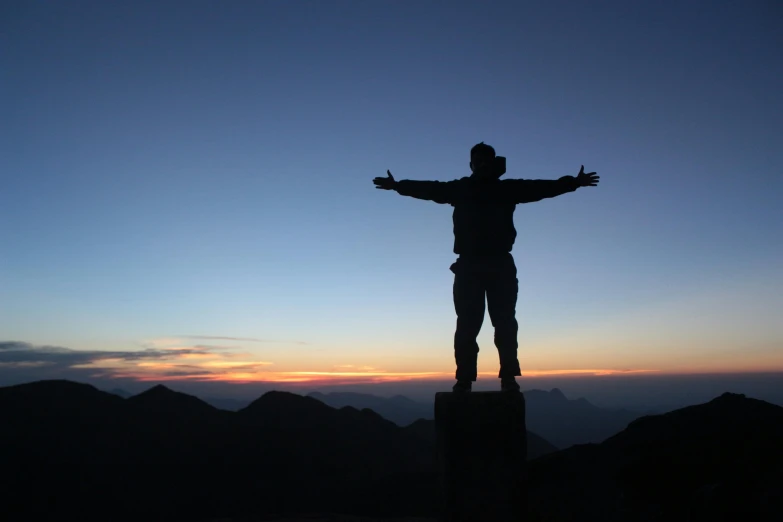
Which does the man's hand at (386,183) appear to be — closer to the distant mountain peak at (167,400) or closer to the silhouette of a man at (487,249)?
the silhouette of a man at (487,249)

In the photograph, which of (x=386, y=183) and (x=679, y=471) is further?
(x=679, y=471)

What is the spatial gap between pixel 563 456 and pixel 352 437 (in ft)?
142

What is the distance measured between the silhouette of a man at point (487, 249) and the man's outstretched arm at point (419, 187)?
1 cm

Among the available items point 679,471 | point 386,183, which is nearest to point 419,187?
point 386,183

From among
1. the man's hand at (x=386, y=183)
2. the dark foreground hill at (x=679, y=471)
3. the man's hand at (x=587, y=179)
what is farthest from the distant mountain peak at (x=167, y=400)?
the man's hand at (x=587, y=179)

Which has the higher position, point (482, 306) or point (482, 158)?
point (482, 158)

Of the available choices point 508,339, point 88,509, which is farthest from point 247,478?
point 508,339

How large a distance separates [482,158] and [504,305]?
5.93 feet

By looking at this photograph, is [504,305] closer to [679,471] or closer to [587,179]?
[587,179]

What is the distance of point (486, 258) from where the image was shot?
611 centimetres

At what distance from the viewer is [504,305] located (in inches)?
239

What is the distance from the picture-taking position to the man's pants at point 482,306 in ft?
19.8

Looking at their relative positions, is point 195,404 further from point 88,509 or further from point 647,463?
point 647,463

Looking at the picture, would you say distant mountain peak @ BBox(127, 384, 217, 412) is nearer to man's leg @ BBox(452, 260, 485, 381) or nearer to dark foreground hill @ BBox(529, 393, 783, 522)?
dark foreground hill @ BBox(529, 393, 783, 522)
